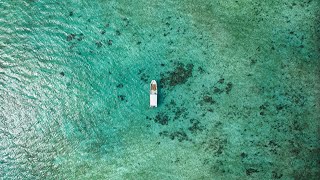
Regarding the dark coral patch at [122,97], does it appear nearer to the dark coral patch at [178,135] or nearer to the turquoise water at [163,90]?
the turquoise water at [163,90]

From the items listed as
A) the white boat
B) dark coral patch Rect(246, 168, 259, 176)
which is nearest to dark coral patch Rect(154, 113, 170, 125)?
the white boat

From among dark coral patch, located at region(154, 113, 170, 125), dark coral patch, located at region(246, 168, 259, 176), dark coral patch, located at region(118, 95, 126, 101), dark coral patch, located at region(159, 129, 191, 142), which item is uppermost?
dark coral patch, located at region(118, 95, 126, 101)

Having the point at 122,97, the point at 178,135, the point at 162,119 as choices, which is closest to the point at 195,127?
the point at 178,135

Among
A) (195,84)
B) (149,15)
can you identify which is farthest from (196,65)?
(149,15)

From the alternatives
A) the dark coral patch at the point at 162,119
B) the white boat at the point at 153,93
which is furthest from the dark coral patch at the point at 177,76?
the dark coral patch at the point at 162,119

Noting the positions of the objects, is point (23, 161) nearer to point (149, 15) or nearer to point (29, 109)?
point (29, 109)

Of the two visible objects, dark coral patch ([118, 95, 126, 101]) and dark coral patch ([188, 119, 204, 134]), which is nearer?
dark coral patch ([188, 119, 204, 134])

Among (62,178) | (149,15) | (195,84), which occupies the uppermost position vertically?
(149,15)

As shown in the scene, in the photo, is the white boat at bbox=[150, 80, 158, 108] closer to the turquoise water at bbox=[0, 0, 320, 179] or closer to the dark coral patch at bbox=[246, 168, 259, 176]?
the turquoise water at bbox=[0, 0, 320, 179]
